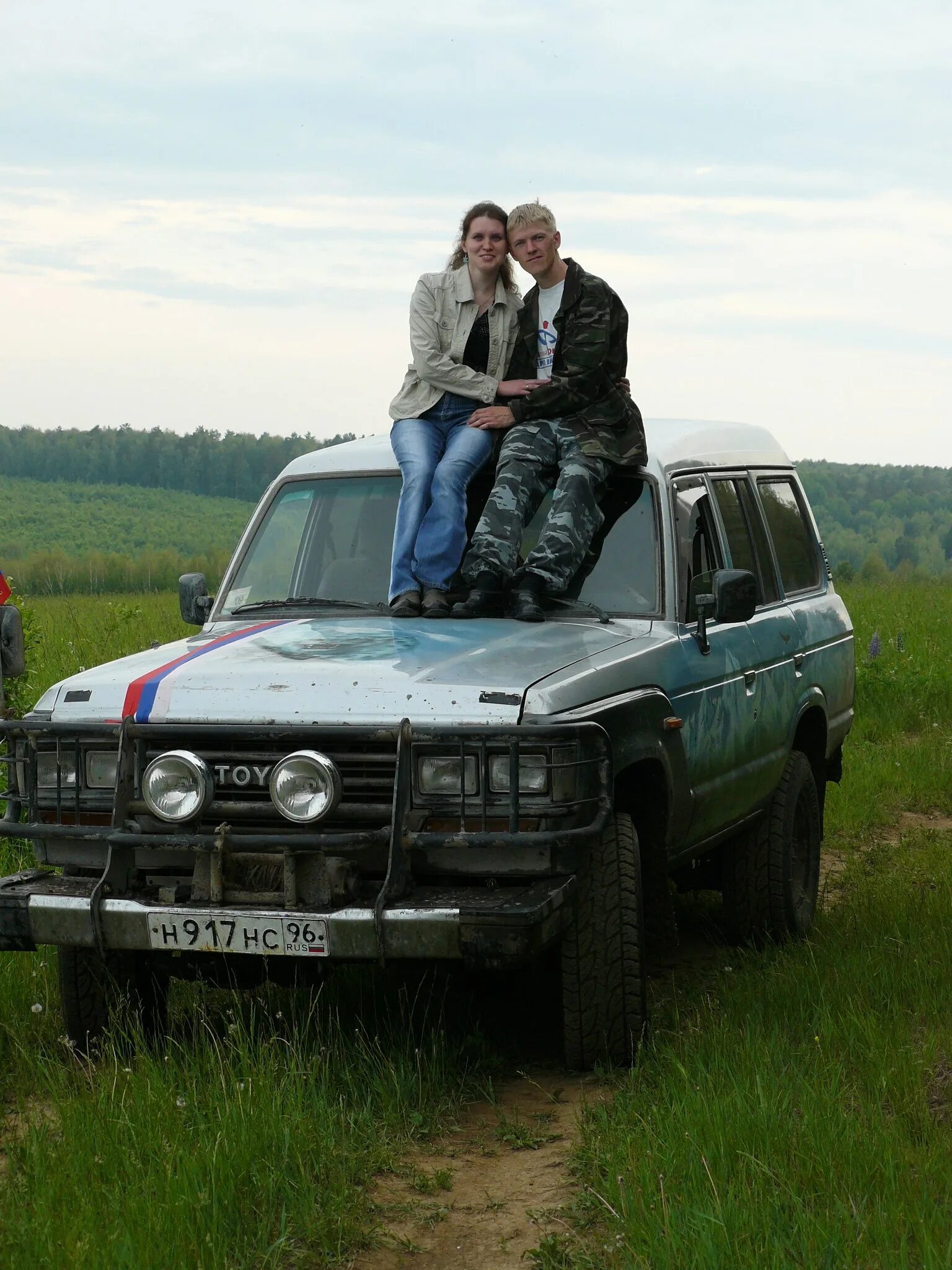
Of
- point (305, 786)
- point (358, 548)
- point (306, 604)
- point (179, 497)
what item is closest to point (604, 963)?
point (305, 786)

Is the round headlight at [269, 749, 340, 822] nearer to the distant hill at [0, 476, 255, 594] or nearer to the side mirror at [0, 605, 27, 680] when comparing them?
the side mirror at [0, 605, 27, 680]

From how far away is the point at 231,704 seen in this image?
4523 mm

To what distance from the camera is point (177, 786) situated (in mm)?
4457

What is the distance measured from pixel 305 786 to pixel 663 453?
2.39m

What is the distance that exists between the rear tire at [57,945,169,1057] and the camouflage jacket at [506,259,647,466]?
2486 mm

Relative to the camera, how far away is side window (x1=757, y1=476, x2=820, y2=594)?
718cm

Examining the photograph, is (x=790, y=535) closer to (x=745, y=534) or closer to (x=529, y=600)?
(x=745, y=534)

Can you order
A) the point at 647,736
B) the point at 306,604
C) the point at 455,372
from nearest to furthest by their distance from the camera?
the point at 647,736, the point at 306,604, the point at 455,372

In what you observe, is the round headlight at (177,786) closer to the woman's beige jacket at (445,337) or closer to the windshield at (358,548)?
the windshield at (358,548)

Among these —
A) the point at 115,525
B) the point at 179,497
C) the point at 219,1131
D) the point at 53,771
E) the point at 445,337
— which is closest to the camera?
the point at 219,1131

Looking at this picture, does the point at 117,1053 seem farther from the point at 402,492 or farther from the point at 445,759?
the point at 402,492

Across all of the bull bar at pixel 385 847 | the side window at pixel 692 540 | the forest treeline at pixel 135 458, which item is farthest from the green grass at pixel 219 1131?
the forest treeline at pixel 135 458

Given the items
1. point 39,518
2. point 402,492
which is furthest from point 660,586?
point 39,518

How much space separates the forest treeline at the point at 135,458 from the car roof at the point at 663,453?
59654mm
